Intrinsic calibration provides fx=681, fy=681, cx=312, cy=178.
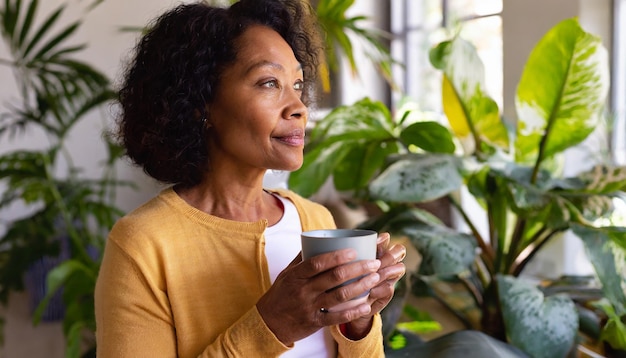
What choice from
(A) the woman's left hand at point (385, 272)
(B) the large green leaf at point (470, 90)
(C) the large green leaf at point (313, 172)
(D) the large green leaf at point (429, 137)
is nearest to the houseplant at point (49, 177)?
(C) the large green leaf at point (313, 172)

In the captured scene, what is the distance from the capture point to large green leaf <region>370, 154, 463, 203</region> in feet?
4.60

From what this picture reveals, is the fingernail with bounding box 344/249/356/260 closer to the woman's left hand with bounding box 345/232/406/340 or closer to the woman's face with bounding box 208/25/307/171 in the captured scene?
the woman's left hand with bounding box 345/232/406/340

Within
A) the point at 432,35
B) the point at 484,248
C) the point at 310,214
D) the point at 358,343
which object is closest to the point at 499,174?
the point at 484,248

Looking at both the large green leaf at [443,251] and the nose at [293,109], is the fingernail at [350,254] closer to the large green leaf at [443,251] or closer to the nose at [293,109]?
the nose at [293,109]

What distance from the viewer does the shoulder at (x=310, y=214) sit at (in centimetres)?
97

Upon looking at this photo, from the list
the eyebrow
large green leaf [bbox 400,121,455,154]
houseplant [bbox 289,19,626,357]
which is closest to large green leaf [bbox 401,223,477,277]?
houseplant [bbox 289,19,626,357]

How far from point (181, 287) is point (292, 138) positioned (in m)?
0.23

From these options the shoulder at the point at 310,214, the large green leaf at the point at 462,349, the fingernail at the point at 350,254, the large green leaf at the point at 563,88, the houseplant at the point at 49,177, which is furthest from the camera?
the houseplant at the point at 49,177

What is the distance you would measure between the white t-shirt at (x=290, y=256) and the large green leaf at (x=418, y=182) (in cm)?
49

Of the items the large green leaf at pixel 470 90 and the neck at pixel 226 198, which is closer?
the neck at pixel 226 198

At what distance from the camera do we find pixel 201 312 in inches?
32.7

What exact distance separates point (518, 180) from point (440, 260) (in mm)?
253

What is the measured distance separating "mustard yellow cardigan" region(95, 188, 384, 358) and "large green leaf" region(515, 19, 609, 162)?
34.2 inches

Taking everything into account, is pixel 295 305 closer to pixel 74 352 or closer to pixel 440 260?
pixel 440 260
